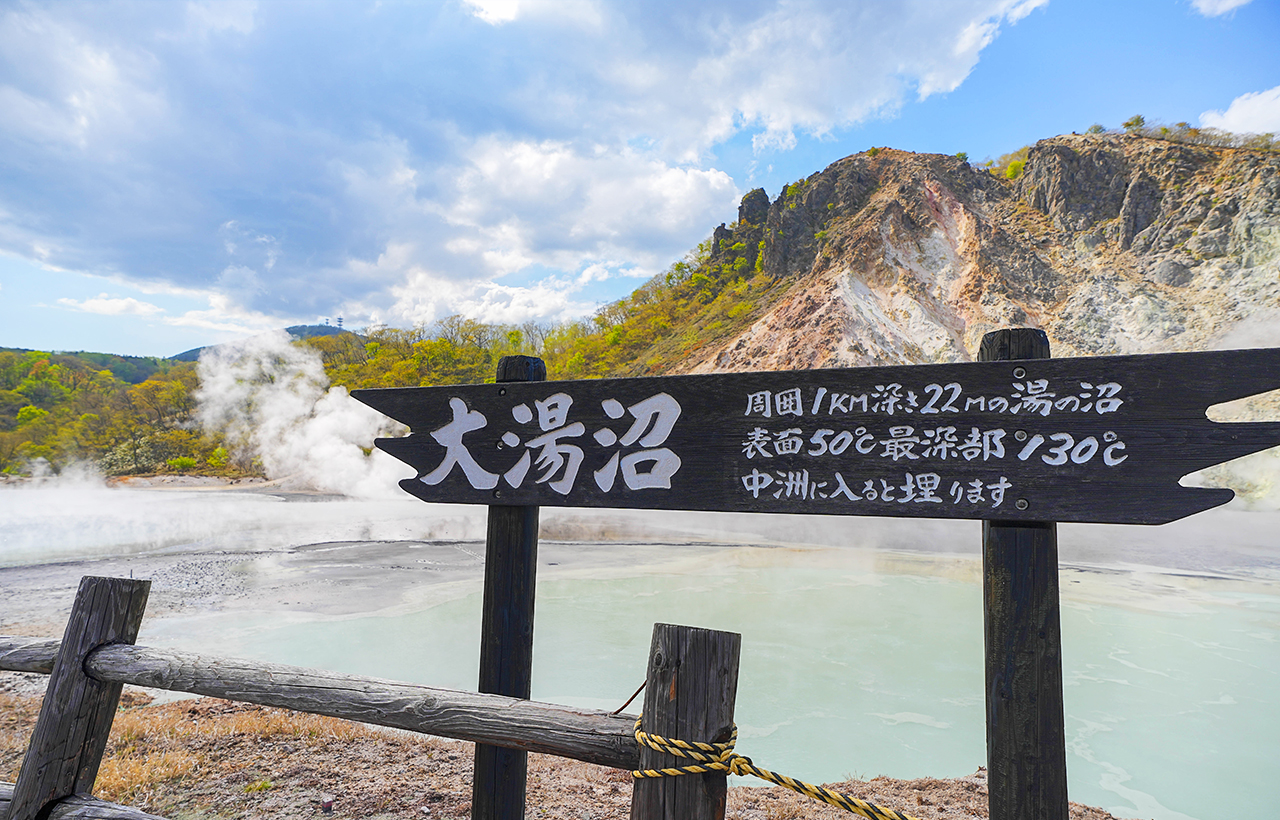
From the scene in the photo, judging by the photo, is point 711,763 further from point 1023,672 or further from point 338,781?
point 338,781

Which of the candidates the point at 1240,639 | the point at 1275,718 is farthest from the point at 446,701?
the point at 1240,639

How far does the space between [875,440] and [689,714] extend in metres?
0.90

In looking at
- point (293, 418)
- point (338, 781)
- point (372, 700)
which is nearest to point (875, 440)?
point (372, 700)

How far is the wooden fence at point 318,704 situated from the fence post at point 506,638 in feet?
0.34

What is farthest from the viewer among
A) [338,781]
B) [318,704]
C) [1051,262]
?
[1051,262]

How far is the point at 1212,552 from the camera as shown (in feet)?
44.0

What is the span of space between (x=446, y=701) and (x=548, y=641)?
5.70 m

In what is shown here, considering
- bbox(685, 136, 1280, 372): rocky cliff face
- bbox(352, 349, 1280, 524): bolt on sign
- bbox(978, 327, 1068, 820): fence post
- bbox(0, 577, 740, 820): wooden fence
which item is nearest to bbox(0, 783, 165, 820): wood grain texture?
bbox(0, 577, 740, 820): wooden fence

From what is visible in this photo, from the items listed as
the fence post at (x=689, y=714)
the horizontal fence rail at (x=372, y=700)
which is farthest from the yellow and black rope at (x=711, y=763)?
the horizontal fence rail at (x=372, y=700)

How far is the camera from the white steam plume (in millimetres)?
30719

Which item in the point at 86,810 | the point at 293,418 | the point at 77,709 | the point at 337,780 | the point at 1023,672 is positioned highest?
the point at 293,418

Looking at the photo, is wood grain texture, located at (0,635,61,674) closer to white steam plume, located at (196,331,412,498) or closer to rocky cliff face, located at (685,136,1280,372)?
rocky cliff face, located at (685,136,1280,372)

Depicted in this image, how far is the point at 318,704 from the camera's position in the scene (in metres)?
1.92

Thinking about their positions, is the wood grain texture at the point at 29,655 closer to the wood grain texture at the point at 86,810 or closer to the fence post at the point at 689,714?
the wood grain texture at the point at 86,810
